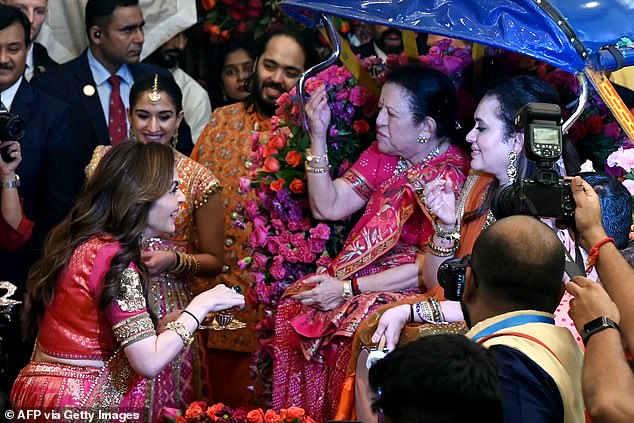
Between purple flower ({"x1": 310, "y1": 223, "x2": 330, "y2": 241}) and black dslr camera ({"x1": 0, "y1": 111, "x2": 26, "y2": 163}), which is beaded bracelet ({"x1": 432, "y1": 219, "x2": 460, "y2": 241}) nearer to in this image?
purple flower ({"x1": 310, "y1": 223, "x2": 330, "y2": 241})

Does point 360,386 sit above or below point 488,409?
below

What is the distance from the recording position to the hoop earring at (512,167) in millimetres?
4504

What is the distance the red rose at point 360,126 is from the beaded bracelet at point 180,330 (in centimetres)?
164

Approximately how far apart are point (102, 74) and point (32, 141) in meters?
0.78

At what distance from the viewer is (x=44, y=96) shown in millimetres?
5973

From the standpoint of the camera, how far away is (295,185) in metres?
5.28

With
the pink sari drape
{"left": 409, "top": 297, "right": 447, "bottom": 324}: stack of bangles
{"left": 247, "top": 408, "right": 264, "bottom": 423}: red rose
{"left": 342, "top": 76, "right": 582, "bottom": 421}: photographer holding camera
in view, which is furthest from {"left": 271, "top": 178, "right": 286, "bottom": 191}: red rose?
{"left": 247, "top": 408, "right": 264, "bottom": 423}: red rose

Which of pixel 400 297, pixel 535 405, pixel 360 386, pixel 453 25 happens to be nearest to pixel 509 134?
pixel 453 25

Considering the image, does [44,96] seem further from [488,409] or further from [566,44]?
[488,409]

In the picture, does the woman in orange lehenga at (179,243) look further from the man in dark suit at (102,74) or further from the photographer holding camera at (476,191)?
the photographer holding camera at (476,191)

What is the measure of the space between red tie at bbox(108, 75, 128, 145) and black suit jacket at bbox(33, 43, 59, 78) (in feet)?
1.26

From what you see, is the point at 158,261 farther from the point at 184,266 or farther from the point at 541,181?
the point at 541,181

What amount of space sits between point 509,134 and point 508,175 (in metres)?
0.17

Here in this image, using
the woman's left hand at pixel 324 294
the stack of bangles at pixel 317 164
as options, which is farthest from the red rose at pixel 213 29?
the woman's left hand at pixel 324 294
